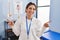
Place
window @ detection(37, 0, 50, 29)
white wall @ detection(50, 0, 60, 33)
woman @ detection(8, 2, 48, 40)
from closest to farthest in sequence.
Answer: woman @ detection(8, 2, 48, 40) → white wall @ detection(50, 0, 60, 33) → window @ detection(37, 0, 50, 29)

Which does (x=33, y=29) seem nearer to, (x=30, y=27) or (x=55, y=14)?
(x=30, y=27)

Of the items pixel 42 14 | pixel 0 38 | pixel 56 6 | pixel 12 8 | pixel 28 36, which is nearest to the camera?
pixel 28 36

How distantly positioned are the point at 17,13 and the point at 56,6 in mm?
2006

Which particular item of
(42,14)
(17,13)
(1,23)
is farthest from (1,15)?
(42,14)

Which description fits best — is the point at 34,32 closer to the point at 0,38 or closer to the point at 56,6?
the point at 56,6

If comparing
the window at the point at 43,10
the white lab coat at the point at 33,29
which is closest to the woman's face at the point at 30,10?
the white lab coat at the point at 33,29

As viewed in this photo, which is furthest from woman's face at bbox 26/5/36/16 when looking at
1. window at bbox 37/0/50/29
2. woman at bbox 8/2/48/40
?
window at bbox 37/0/50/29

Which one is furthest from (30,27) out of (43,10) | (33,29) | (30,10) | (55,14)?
(43,10)

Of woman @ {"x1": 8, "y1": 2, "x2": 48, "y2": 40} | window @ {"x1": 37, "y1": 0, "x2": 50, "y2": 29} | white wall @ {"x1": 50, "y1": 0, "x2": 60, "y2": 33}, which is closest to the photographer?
woman @ {"x1": 8, "y1": 2, "x2": 48, "y2": 40}

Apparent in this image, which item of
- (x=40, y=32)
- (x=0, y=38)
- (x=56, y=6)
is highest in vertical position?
(x=56, y=6)

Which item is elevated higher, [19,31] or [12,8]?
[12,8]

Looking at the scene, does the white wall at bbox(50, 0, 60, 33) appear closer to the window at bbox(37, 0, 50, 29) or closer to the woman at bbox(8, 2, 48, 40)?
the woman at bbox(8, 2, 48, 40)

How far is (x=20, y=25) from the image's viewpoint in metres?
2.00

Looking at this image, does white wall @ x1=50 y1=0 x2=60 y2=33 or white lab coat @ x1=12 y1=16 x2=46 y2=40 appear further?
white wall @ x1=50 y1=0 x2=60 y2=33
